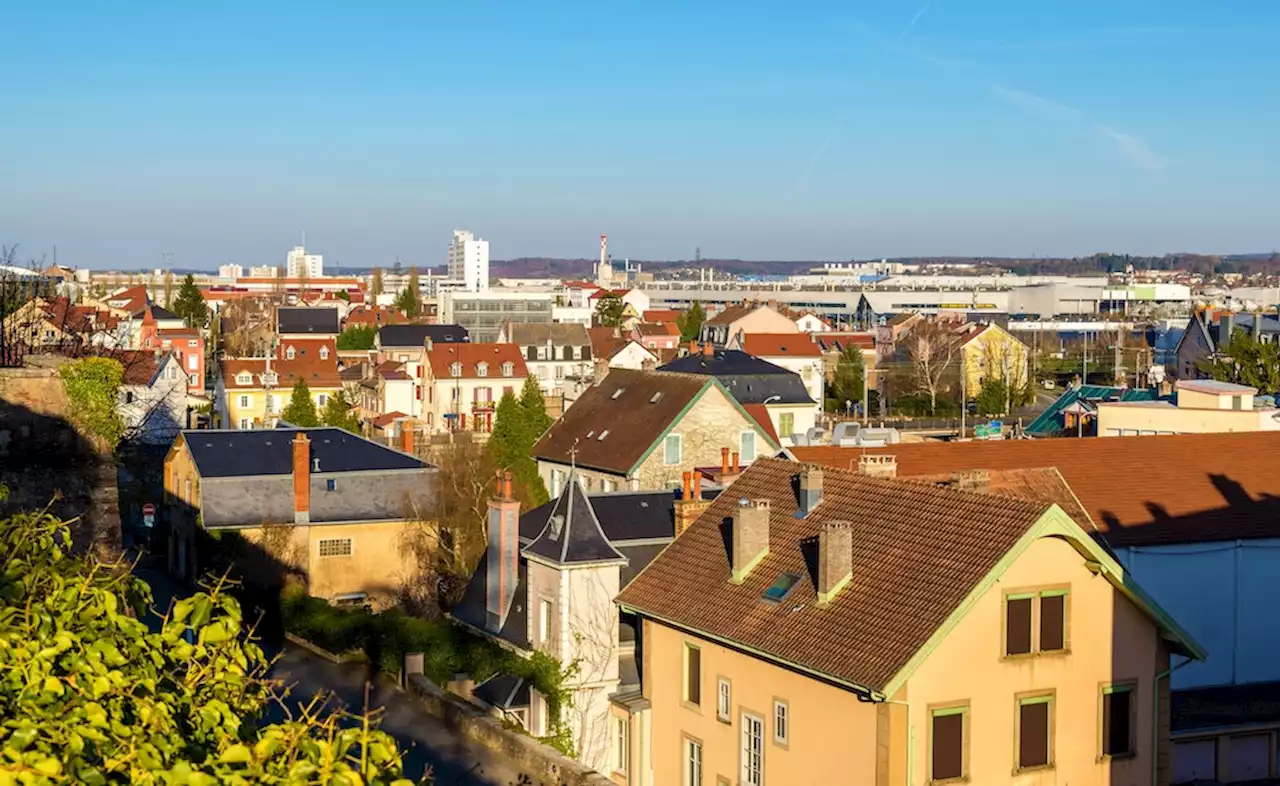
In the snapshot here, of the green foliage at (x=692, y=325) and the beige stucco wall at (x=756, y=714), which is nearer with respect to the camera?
the beige stucco wall at (x=756, y=714)

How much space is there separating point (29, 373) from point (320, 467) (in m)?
18.4

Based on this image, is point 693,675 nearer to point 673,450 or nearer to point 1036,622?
point 1036,622

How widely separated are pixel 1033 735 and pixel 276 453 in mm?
20609

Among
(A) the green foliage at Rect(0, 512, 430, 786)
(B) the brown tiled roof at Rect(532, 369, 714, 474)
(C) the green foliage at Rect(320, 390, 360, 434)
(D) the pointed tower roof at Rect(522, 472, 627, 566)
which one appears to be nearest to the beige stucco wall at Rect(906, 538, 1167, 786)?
(D) the pointed tower roof at Rect(522, 472, 627, 566)

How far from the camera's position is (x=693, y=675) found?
64.3ft

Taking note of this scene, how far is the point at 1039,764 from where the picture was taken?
17.6 m

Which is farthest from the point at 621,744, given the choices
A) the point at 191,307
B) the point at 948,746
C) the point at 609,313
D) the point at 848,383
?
the point at 609,313

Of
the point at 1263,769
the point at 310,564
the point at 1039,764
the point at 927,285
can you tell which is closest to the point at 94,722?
the point at 1039,764

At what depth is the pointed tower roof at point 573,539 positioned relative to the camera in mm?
21906

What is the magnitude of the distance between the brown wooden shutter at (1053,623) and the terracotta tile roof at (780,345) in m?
59.8

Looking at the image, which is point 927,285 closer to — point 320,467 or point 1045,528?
point 320,467

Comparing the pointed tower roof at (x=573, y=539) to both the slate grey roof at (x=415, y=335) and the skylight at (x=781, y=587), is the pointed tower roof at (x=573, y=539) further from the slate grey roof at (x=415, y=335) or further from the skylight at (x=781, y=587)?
the slate grey roof at (x=415, y=335)

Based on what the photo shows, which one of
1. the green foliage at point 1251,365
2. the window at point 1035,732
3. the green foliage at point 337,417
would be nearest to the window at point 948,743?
the window at point 1035,732

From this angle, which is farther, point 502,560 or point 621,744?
point 502,560
